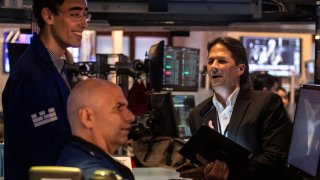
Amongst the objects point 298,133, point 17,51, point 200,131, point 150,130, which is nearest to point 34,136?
point 200,131

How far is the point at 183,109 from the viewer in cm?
491

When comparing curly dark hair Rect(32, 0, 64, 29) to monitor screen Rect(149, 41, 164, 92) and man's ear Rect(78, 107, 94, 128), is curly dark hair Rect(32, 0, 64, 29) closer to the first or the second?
man's ear Rect(78, 107, 94, 128)

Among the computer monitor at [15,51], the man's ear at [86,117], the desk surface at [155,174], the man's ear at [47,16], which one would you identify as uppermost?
the man's ear at [47,16]

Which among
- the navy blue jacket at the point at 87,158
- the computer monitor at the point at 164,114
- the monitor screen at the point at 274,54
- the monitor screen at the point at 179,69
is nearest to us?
the navy blue jacket at the point at 87,158

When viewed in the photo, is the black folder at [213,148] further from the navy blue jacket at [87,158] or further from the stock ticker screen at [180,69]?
the stock ticker screen at [180,69]

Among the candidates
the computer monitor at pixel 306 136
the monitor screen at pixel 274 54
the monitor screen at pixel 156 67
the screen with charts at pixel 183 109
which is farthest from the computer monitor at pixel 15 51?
the monitor screen at pixel 274 54

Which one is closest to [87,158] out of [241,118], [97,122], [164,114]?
[97,122]

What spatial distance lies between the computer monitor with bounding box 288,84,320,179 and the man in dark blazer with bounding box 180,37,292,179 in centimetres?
20

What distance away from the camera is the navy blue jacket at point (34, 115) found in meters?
2.07

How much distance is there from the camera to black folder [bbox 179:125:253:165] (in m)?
2.47

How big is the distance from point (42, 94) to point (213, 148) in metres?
0.87

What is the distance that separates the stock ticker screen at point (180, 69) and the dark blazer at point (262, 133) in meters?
2.11

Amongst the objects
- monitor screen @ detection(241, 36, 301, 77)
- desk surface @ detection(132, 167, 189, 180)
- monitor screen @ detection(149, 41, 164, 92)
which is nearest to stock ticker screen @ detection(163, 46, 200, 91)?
monitor screen @ detection(149, 41, 164, 92)

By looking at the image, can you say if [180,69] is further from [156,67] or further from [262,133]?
[262,133]
